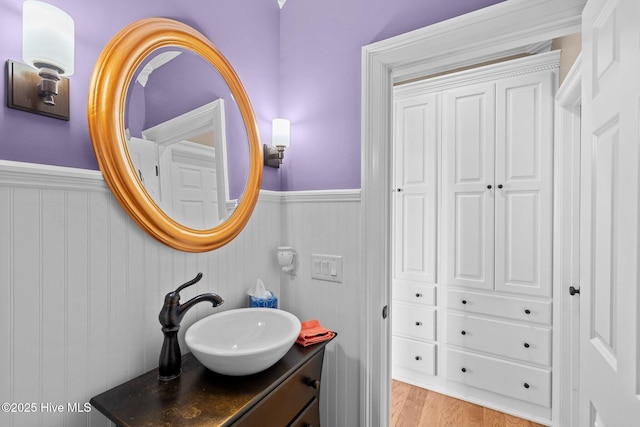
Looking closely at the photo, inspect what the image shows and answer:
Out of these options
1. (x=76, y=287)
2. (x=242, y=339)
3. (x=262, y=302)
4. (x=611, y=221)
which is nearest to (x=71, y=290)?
(x=76, y=287)

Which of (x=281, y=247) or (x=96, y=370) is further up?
(x=281, y=247)

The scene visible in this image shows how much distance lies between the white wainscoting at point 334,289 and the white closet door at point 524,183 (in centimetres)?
130

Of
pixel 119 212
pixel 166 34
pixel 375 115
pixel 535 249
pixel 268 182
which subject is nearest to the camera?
pixel 119 212

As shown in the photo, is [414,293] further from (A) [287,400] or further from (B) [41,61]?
(B) [41,61]

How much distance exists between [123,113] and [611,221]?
1401 mm

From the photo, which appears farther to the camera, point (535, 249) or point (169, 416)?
point (535, 249)

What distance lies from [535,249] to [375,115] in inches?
59.3

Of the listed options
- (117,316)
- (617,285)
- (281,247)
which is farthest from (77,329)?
(617,285)

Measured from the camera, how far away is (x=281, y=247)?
1590 mm

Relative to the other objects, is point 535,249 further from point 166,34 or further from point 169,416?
point 166,34

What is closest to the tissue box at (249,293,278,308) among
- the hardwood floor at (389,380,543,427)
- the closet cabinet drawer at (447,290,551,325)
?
the hardwood floor at (389,380,543,427)

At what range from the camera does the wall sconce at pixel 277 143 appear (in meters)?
1.50

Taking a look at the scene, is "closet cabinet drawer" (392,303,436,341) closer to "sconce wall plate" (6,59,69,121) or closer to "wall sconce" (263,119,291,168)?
"wall sconce" (263,119,291,168)

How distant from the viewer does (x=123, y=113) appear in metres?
0.95
